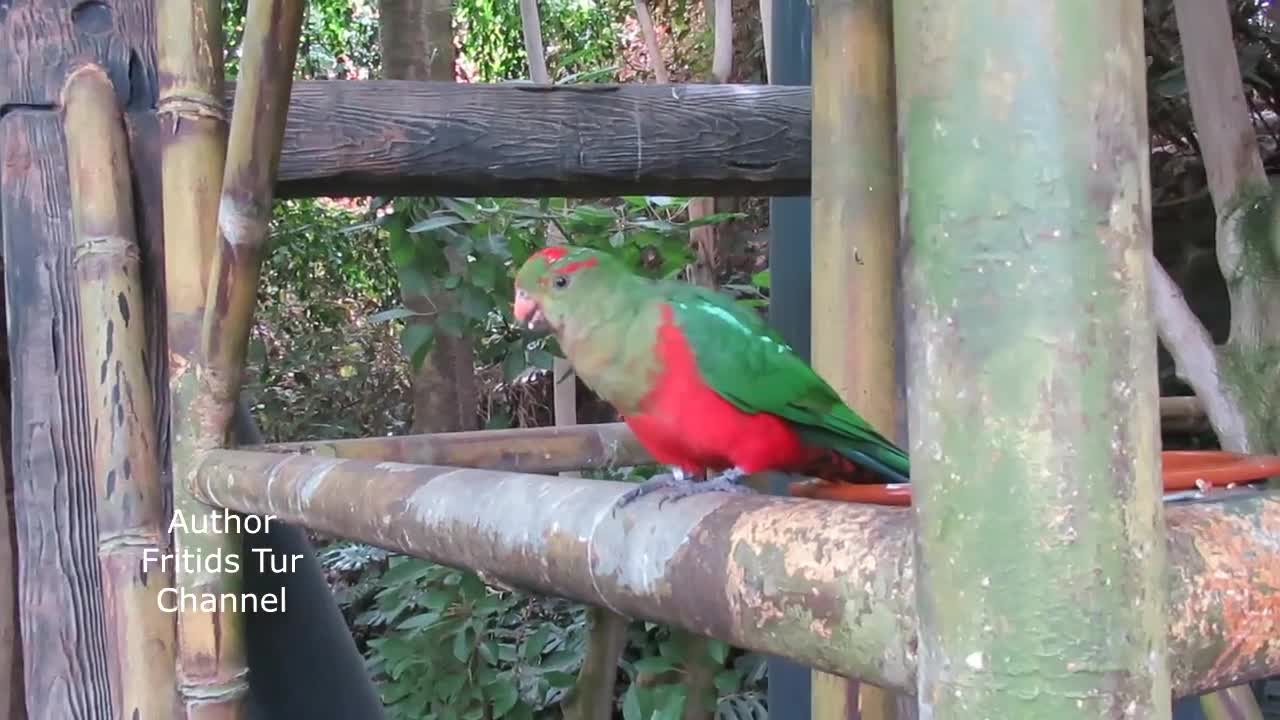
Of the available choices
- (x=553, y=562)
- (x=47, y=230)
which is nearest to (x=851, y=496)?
(x=553, y=562)

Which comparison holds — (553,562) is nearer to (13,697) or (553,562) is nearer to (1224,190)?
(1224,190)

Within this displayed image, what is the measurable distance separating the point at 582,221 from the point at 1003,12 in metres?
1.70

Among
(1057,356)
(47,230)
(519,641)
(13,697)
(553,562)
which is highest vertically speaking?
(47,230)

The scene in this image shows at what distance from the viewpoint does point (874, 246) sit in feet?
2.87

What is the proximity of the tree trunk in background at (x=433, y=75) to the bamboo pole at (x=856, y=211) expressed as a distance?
1.83 meters

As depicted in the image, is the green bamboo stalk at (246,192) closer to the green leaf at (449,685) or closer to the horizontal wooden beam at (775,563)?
the horizontal wooden beam at (775,563)

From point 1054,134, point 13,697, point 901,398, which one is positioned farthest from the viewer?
point 13,697

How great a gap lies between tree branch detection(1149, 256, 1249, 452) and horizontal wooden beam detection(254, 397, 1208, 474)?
0.70 m

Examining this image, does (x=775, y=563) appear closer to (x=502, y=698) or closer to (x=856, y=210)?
(x=856, y=210)

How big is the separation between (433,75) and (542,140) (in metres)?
1.65

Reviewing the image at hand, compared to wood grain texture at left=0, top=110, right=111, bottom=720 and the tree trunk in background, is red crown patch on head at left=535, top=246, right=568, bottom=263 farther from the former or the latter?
the tree trunk in background

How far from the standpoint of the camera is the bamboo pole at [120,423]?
3.93 ft

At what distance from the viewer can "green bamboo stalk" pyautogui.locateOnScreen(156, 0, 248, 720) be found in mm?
1164

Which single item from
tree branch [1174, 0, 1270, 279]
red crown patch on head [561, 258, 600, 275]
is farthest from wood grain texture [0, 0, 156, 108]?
tree branch [1174, 0, 1270, 279]
